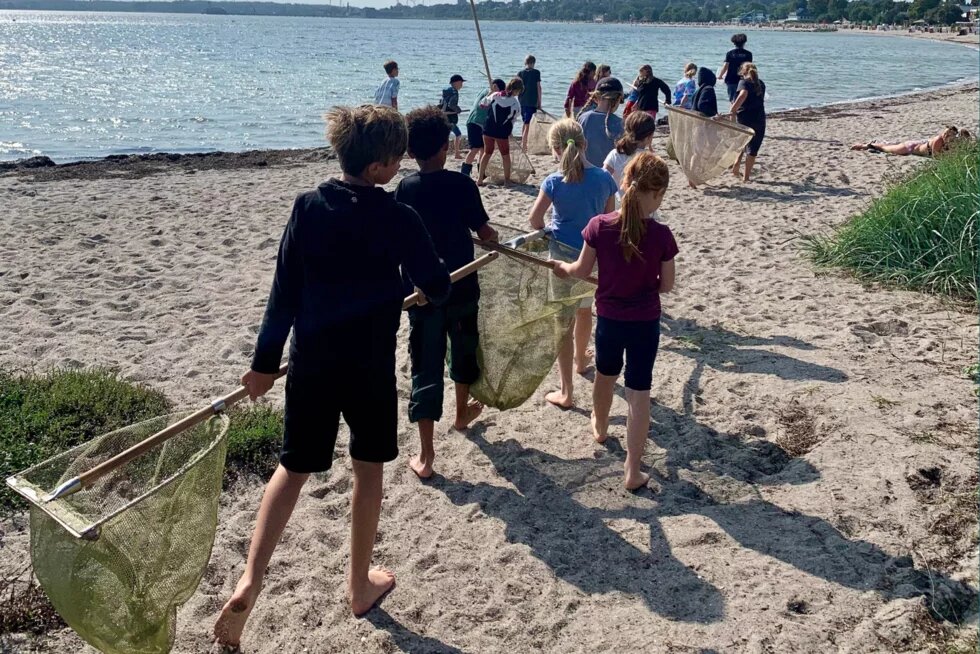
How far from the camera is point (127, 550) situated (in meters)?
2.87

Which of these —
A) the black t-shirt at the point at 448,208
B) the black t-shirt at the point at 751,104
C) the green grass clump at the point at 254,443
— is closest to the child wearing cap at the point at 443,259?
the black t-shirt at the point at 448,208

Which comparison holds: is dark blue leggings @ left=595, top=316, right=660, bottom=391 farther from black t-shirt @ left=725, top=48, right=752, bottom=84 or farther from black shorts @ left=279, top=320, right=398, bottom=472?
black t-shirt @ left=725, top=48, right=752, bottom=84

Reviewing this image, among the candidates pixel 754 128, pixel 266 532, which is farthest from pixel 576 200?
pixel 754 128

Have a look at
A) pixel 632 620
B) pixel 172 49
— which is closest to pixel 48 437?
pixel 632 620

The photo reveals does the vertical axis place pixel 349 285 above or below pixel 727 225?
above

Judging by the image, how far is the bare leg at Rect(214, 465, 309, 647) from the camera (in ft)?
10.3

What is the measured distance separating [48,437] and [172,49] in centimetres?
6767

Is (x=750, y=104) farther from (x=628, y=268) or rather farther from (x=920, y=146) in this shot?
(x=628, y=268)

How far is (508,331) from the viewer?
4820mm

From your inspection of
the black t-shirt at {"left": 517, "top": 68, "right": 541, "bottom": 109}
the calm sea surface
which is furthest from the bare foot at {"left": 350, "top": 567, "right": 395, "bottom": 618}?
the calm sea surface

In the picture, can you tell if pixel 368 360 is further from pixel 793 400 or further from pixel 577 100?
pixel 577 100

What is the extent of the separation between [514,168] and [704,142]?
2.85 m

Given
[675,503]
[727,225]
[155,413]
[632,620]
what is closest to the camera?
[632,620]

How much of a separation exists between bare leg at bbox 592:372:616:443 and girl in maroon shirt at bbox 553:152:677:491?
0.45 ft
